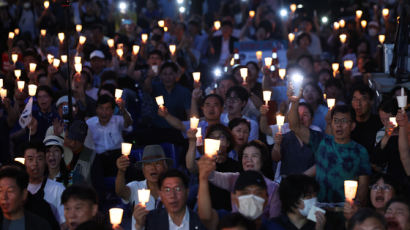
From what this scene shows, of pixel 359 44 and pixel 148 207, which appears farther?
pixel 359 44

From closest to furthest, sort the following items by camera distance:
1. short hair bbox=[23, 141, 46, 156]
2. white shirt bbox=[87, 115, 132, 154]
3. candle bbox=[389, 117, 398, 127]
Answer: short hair bbox=[23, 141, 46, 156], candle bbox=[389, 117, 398, 127], white shirt bbox=[87, 115, 132, 154]

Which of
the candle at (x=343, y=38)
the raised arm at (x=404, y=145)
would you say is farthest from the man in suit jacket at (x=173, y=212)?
the candle at (x=343, y=38)

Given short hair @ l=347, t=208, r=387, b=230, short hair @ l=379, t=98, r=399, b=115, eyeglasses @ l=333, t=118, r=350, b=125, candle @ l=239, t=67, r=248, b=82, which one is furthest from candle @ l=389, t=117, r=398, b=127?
candle @ l=239, t=67, r=248, b=82

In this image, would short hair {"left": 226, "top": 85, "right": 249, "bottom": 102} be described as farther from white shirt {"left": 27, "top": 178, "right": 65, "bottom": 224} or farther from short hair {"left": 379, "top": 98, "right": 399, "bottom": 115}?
white shirt {"left": 27, "top": 178, "right": 65, "bottom": 224}

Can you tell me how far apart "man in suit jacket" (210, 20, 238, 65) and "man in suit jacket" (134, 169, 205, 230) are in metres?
9.18

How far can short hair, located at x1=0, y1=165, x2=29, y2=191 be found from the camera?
6.66m

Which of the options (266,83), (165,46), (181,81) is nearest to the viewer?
(266,83)

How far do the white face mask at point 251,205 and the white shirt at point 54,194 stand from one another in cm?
160

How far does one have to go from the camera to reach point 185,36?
50.3 ft

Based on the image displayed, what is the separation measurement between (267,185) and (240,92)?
288cm

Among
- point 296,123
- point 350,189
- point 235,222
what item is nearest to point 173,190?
point 235,222

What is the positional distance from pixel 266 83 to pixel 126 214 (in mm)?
3238

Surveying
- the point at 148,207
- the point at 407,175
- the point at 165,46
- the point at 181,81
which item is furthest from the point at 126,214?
the point at 165,46

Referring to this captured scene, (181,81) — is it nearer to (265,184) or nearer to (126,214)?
(126,214)
